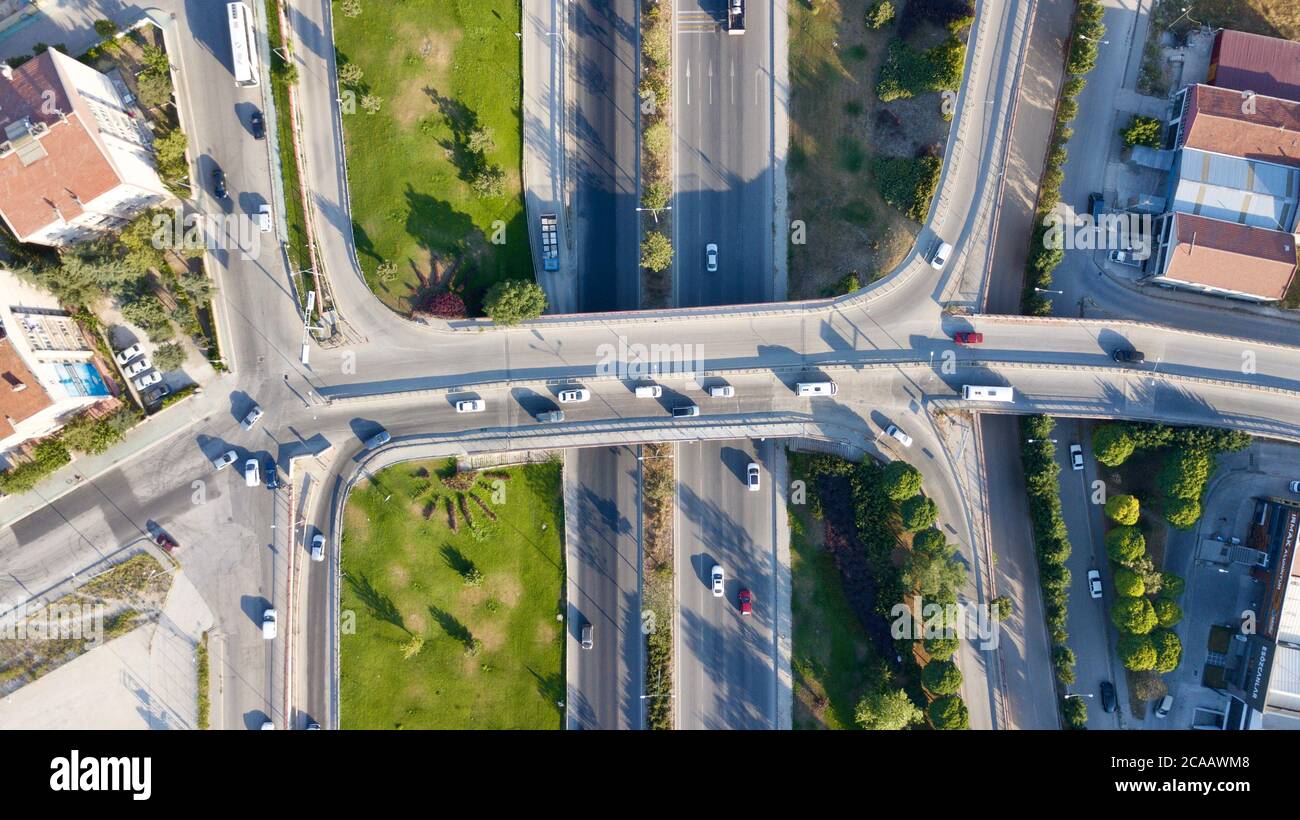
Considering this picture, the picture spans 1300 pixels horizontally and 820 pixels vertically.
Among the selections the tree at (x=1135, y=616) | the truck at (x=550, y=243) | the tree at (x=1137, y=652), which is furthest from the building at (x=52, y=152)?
the tree at (x=1137, y=652)

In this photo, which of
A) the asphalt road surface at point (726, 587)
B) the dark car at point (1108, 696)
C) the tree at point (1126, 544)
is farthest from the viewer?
the asphalt road surface at point (726, 587)

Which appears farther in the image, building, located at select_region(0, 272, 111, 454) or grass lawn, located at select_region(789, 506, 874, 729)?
grass lawn, located at select_region(789, 506, 874, 729)

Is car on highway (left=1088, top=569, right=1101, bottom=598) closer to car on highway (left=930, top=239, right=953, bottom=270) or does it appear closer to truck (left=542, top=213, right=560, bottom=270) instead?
car on highway (left=930, top=239, right=953, bottom=270)

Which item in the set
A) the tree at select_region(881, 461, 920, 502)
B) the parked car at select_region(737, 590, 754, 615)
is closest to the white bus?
the parked car at select_region(737, 590, 754, 615)

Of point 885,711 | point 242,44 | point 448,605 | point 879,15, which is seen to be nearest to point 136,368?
point 242,44

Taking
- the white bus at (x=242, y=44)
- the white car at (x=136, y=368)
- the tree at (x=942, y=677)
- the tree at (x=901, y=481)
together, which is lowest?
the tree at (x=942, y=677)

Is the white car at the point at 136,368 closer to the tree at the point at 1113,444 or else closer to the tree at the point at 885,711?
the tree at the point at 885,711

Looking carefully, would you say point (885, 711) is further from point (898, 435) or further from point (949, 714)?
point (898, 435)
